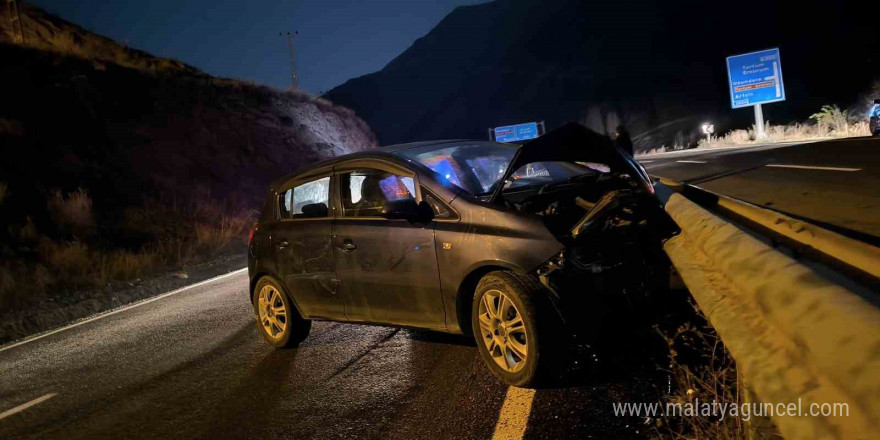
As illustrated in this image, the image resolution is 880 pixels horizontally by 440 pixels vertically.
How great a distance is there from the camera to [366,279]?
16.1 feet

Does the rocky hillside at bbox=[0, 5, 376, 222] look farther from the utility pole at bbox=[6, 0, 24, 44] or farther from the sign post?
the sign post

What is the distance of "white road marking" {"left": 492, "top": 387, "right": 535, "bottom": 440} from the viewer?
130 inches

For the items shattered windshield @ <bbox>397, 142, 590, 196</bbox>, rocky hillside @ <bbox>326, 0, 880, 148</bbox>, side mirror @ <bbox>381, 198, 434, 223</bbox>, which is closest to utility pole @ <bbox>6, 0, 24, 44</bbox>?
shattered windshield @ <bbox>397, 142, 590, 196</bbox>

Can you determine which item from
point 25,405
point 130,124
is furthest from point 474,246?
point 130,124

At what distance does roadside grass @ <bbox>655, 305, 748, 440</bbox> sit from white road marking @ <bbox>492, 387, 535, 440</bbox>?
735 mm

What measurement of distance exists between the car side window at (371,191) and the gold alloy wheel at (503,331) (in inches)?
51.8

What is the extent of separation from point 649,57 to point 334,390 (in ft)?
332

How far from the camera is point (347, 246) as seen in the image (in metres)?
5.07

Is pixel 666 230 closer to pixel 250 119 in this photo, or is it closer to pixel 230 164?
pixel 230 164

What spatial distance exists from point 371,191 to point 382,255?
65 centimetres

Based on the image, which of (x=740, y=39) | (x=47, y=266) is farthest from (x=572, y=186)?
(x=740, y=39)

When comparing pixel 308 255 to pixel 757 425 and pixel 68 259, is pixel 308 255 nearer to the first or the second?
pixel 757 425

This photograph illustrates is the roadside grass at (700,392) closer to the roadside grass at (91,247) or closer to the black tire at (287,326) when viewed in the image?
the black tire at (287,326)

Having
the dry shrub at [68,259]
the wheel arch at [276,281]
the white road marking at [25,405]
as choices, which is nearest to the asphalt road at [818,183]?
the wheel arch at [276,281]
